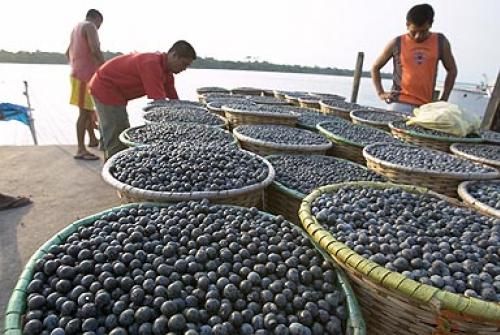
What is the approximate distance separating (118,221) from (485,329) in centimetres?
130

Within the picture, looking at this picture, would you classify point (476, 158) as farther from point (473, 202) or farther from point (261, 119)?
point (261, 119)

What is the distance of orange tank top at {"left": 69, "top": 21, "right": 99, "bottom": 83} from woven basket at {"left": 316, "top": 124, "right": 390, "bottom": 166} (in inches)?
128

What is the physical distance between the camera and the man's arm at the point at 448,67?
142 inches

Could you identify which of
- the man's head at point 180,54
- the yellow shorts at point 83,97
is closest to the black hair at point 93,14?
the yellow shorts at point 83,97

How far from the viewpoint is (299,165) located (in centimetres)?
239

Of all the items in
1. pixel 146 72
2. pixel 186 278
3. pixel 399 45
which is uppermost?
pixel 399 45

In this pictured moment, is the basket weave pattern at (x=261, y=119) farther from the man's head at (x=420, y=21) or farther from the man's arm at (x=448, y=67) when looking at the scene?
the man's arm at (x=448, y=67)

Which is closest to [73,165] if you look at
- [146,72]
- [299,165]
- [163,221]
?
[146,72]

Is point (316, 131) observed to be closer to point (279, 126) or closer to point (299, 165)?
point (279, 126)

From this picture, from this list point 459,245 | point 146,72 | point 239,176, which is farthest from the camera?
point 146,72

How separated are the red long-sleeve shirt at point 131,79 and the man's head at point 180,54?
9 centimetres

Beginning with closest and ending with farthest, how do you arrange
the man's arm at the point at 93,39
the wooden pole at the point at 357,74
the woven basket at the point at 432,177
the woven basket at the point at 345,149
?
the woven basket at the point at 432,177
the woven basket at the point at 345,149
the man's arm at the point at 93,39
the wooden pole at the point at 357,74

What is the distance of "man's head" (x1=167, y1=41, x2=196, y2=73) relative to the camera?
3.15 meters

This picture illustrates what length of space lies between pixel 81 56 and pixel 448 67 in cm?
433
